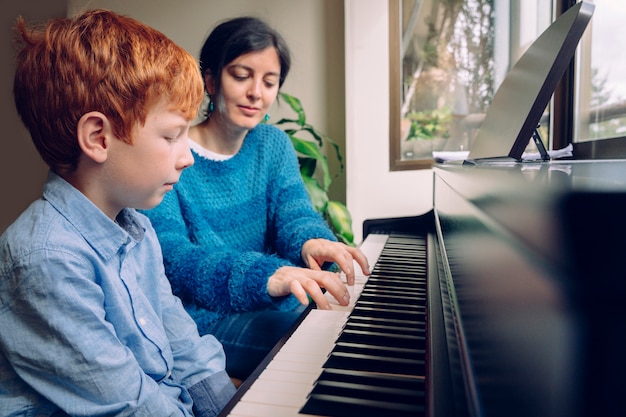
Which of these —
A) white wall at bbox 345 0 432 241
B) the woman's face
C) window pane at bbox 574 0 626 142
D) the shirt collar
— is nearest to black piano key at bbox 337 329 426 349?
the shirt collar

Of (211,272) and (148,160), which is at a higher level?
(148,160)

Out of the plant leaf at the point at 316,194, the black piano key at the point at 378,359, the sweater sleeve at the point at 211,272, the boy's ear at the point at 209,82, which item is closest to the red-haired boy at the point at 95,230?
the sweater sleeve at the point at 211,272

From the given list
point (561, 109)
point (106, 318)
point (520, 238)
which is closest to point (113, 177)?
point (106, 318)

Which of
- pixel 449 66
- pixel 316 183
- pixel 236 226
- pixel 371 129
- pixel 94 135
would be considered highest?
pixel 449 66

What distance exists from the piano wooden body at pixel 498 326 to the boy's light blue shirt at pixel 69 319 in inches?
8.3

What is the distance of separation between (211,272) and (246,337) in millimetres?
197

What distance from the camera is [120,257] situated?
792 mm

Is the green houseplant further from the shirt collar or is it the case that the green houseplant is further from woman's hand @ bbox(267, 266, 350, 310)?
the shirt collar

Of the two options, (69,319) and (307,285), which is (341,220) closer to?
(307,285)

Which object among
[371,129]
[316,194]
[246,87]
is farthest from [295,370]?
[371,129]

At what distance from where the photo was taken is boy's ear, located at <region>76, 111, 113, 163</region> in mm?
733

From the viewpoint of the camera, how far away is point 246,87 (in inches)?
56.3

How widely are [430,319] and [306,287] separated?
290 millimetres

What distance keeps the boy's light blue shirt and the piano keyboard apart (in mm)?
216
